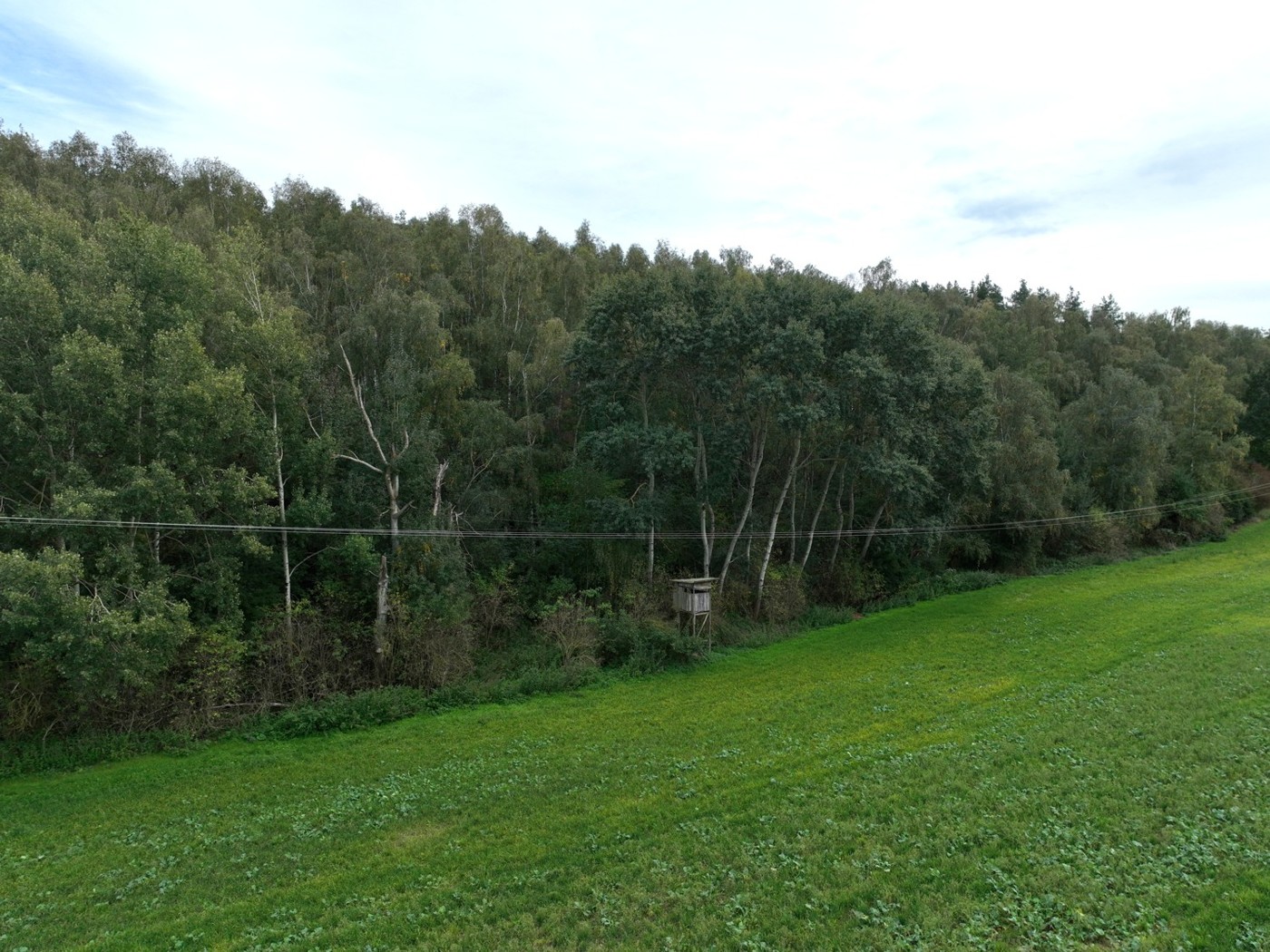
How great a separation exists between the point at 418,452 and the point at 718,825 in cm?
1821

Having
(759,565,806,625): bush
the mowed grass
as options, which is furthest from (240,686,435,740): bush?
(759,565,806,625): bush

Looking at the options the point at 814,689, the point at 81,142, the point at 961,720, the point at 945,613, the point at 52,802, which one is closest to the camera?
the point at 52,802

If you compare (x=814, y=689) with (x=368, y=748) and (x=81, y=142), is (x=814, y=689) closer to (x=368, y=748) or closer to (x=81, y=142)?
(x=368, y=748)

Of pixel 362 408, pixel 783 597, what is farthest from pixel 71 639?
pixel 783 597

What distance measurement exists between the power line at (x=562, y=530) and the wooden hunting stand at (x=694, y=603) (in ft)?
10.2

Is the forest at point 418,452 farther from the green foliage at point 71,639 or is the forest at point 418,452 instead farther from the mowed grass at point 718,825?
the mowed grass at point 718,825

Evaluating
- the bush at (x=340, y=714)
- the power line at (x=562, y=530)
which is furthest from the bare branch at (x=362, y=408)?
the bush at (x=340, y=714)

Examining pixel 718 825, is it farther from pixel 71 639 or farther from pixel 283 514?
pixel 283 514

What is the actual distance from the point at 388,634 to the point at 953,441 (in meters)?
26.8

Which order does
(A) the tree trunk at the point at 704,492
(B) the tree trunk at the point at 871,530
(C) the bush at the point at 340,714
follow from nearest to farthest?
(C) the bush at the point at 340,714
(A) the tree trunk at the point at 704,492
(B) the tree trunk at the point at 871,530

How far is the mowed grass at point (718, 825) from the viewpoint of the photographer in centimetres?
952

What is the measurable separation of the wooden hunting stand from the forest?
2.92ft

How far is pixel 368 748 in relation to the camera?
742 inches

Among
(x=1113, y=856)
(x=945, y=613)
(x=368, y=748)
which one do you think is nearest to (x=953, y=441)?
(x=945, y=613)
